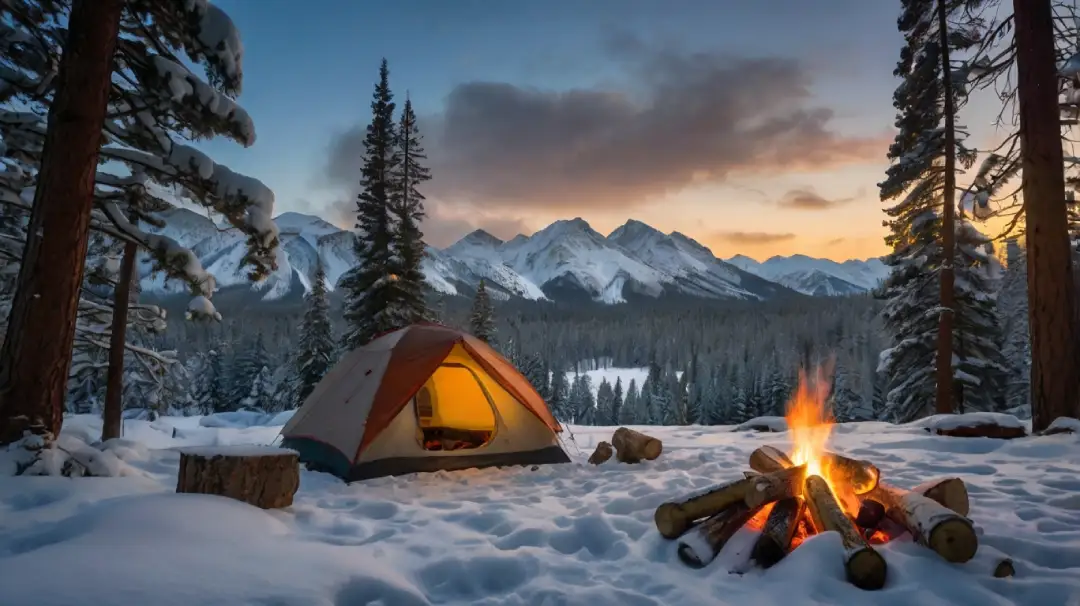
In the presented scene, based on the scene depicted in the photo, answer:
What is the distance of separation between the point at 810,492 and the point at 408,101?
23533mm

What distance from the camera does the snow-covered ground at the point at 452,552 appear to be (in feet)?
10.6

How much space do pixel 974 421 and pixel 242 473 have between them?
1004 centimetres

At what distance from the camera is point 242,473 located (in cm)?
508

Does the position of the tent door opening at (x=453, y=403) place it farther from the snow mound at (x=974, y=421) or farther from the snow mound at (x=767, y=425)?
the snow mound at (x=974, y=421)

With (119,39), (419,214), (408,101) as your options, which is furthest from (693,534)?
(408,101)

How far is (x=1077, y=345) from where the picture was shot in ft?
25.8

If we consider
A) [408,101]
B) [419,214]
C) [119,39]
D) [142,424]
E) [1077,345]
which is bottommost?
[142,424]

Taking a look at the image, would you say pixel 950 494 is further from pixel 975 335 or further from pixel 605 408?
pixel 605 408

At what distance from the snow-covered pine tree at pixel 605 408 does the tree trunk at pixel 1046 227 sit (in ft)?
205

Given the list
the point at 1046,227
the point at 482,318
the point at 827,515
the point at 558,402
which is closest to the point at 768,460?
A: the point at 827,515

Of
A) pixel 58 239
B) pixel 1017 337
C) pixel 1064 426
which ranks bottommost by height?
pixel 1064 426

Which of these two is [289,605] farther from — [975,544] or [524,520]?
[975,544]

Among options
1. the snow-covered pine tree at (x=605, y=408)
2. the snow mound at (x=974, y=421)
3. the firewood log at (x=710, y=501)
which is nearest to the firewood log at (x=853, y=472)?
the firewood log at (x=710, y=501)

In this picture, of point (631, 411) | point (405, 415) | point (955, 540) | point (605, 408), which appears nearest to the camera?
point (955, 540)
